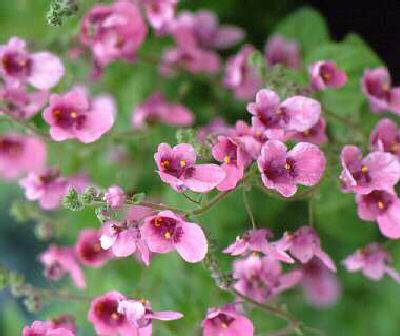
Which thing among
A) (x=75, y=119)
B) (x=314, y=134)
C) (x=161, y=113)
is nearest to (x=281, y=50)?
(x=161, y=113)

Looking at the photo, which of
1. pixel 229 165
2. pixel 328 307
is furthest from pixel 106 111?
pixel 328 307

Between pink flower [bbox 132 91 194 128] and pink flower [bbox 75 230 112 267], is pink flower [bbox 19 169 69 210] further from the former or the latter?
pink flower [bbox 132 91 194 128]

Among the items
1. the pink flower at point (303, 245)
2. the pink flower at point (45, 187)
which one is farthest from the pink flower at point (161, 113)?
the pink flower at point (303, 245)

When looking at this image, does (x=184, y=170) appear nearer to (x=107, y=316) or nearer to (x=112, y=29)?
(x=107, y=316)

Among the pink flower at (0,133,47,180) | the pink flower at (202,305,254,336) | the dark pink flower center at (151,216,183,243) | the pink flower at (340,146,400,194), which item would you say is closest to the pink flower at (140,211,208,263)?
the dark pink flower center at (151,216,183,243)

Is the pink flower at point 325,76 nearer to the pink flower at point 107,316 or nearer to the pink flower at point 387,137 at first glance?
the pink flower at point 387,137

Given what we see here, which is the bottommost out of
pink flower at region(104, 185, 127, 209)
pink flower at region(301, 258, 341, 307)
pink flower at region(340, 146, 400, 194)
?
pink flower at region(301, 258, 341, 307)
